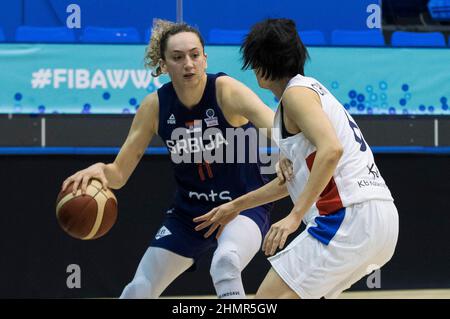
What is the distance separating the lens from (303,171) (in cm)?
364

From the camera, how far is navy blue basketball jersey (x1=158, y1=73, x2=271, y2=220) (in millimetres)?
4773

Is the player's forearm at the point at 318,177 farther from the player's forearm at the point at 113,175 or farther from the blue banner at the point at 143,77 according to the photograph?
the blue banner at the point at 143,77

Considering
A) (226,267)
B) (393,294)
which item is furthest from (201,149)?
(393,294)

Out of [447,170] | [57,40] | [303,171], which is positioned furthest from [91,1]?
[303,171]

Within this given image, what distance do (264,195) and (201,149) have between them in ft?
2.76

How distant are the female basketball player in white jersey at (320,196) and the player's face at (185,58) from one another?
→ 3.23 feet

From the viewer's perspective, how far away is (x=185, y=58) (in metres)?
4.65

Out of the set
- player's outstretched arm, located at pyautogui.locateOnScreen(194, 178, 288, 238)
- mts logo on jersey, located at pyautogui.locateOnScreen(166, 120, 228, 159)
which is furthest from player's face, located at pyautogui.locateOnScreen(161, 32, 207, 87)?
player's outstretched arm, located at pyautogui.locateOnScreen(194, 178, 288, 238)

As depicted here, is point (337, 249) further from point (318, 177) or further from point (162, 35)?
point (162, 35)

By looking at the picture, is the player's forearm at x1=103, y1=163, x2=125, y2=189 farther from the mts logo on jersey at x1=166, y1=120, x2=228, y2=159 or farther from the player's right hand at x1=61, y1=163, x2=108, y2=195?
the mts logo on jersey at x1=166, y1=120, x2=228, y2=159

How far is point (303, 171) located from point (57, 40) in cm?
446

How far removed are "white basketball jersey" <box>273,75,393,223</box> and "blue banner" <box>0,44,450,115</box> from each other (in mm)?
4106
